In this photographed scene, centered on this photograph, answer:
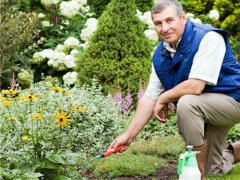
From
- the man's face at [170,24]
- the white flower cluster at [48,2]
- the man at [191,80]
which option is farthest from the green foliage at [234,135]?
the white flower cluster at [48,2]

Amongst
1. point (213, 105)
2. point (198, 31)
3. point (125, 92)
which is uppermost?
point (198, 31)

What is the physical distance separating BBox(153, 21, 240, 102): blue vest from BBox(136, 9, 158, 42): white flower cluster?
4.17 meters

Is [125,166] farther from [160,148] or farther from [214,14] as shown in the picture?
[214,14]

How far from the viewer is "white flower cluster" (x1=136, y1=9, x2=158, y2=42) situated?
9156 millimetres

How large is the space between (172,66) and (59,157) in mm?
1063

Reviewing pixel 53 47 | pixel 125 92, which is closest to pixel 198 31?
pixel 125 92

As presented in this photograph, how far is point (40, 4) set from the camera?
34.4ft

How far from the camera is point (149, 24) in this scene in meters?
9.55

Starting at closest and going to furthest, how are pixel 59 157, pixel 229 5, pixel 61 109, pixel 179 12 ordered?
pixel 59 157 → pixel 179 12 → pixel 61 109 → pixel 229 5

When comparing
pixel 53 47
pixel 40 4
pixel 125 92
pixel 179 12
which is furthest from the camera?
pixel 40 4

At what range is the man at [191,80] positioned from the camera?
465cm

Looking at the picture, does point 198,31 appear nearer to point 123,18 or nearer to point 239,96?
point 239,96

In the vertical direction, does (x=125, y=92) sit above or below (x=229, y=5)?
below

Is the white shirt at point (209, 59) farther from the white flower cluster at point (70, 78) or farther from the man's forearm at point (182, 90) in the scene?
the white flower cluster at point (70, 78)
